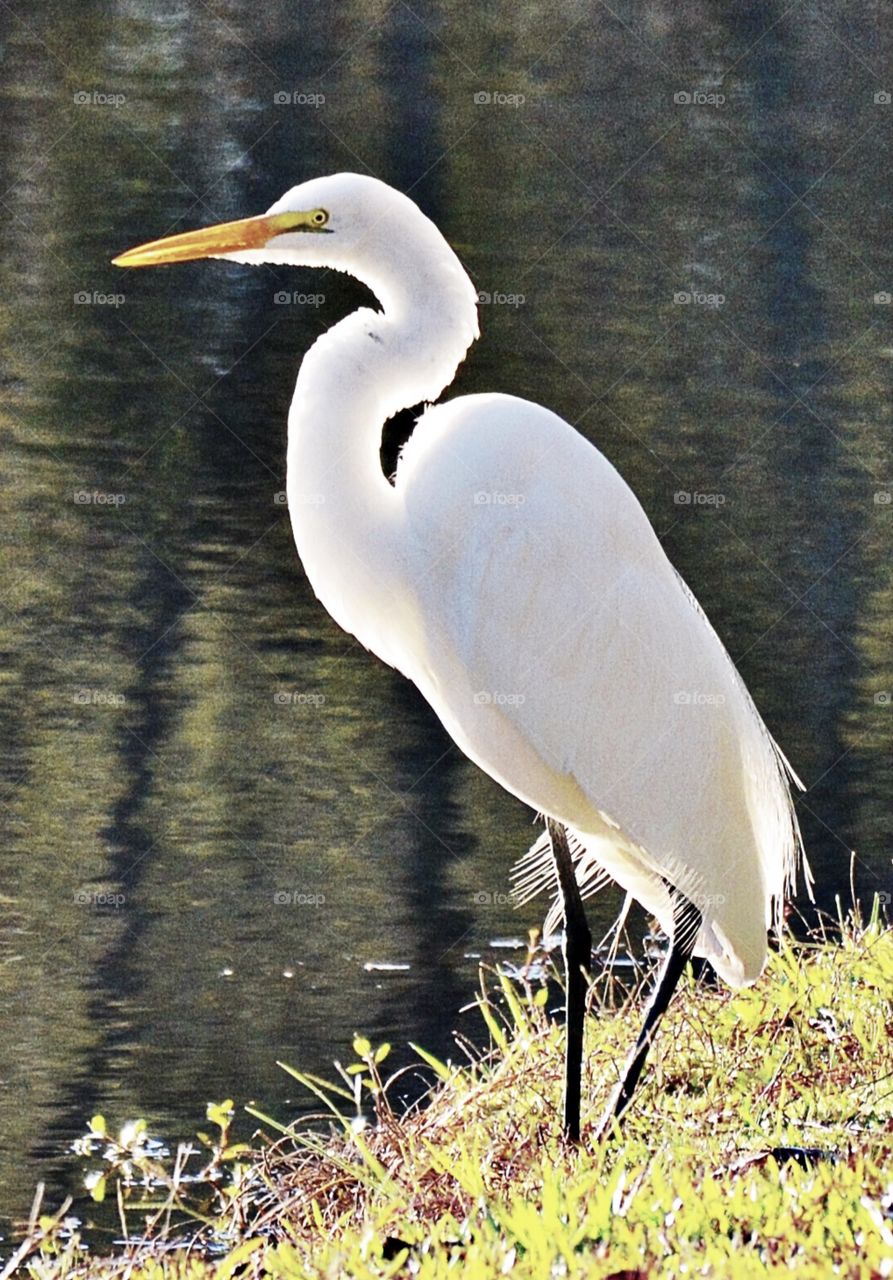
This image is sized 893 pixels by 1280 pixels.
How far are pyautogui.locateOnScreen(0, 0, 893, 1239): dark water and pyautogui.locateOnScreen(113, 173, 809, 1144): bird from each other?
1415 mm

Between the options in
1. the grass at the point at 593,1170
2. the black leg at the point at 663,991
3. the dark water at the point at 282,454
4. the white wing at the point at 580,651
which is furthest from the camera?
the dark water at the point at 282,454

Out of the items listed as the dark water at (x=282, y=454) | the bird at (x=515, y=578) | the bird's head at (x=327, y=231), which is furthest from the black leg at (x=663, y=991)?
the bird's head at (x=327, y=231)

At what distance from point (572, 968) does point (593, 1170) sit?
34.3 inches

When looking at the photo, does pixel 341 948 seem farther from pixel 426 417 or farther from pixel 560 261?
pixel 560 261

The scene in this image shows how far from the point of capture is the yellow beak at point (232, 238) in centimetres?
396

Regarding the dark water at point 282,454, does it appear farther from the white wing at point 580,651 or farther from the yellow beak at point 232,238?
the yellow beak at point 232,238

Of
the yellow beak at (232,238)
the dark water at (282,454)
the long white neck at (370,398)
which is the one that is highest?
the yellow beak at (232,238)

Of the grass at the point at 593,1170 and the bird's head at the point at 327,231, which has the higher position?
the bird's head at the point at 327,231

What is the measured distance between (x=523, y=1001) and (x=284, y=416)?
24.6 feet

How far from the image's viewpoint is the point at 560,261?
52.5 ft

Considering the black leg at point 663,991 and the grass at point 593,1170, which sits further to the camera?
the black leg at point 663,991

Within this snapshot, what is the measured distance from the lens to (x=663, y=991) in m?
4.06

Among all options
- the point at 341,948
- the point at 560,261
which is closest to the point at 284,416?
the point at 560,261

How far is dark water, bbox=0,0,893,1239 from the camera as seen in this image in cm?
573
